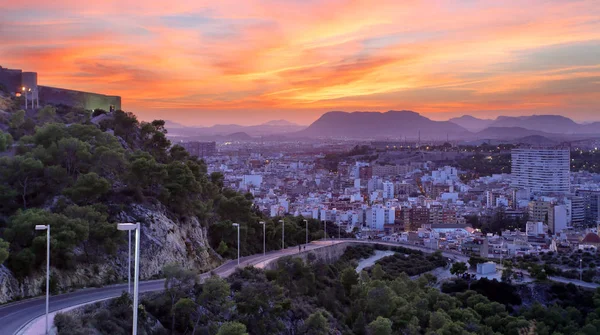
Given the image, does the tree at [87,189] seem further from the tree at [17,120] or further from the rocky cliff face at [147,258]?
the tree at [17,120]

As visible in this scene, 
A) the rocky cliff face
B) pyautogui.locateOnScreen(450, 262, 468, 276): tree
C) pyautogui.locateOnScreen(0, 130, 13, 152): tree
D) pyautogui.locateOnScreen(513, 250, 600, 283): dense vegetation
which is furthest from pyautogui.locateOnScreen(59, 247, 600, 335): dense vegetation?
pyautogui.locateOnScreen(0, 130, 13, 152): tree

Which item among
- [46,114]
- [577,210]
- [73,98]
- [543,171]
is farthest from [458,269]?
[543,171]

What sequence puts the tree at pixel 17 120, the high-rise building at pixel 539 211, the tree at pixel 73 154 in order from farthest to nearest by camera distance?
the high-rise building at pixel 539 211, the tree at pixel 17 120, the tree at pixel 73 154

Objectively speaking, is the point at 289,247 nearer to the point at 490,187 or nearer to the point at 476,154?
the point at 490,187

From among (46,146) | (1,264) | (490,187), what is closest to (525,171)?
(490,187)

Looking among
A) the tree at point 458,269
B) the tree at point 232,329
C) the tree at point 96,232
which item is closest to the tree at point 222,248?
the tree at point 96,232

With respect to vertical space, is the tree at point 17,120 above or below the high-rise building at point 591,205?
above

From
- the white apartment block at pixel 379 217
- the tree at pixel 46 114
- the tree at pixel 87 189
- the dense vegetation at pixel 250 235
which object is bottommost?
the white apartment block at pixel 379 217
